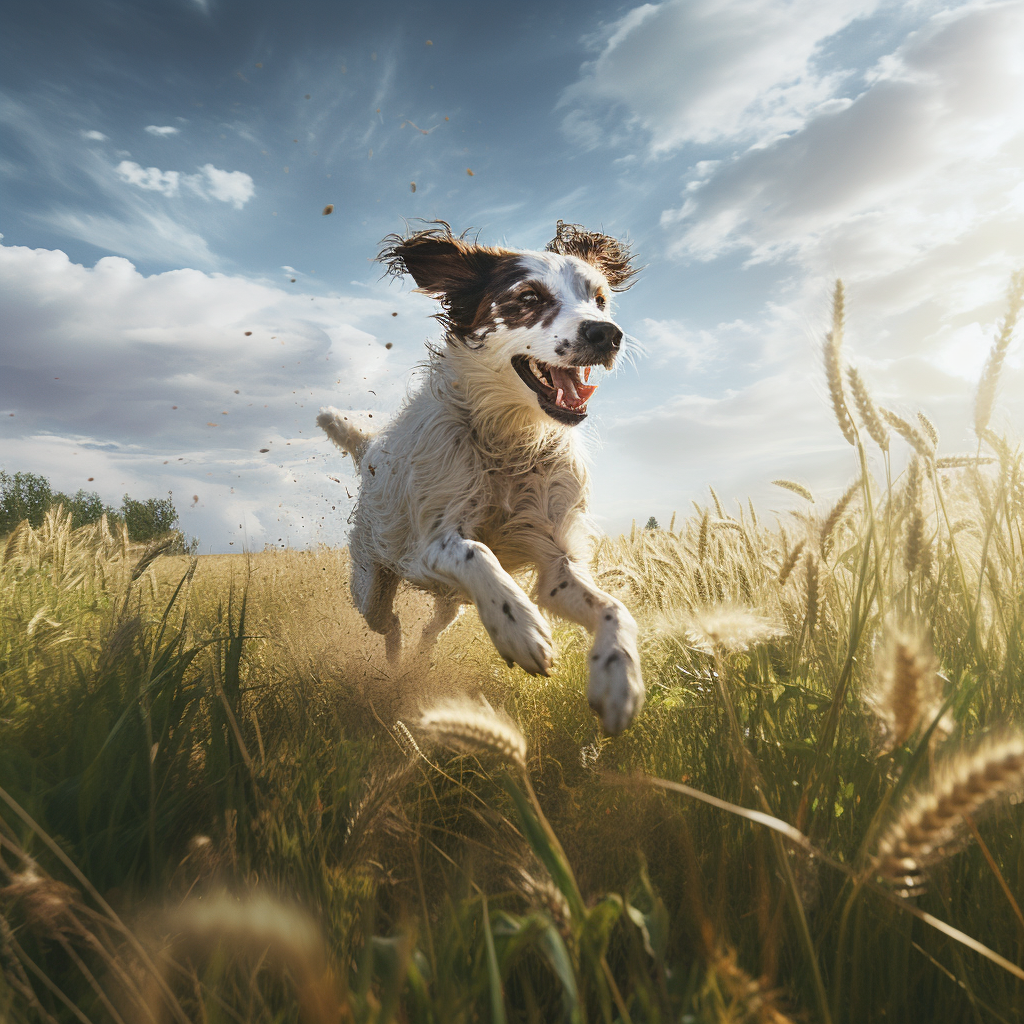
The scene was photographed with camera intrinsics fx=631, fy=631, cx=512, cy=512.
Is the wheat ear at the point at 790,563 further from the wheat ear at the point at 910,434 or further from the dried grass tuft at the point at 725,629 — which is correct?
the dried grass tuft at the point at 725,629

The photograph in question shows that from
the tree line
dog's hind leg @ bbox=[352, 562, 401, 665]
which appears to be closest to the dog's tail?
dog's hind leg @ bbox=[352, 562, 401, 665]

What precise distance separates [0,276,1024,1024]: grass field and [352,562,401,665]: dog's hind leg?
1774 millimetres

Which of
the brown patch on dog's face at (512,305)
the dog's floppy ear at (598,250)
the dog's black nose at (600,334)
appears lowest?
the dog's black nose at (600,334)

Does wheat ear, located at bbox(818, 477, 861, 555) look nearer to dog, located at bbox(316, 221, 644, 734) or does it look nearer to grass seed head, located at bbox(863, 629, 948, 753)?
dog, located at bbox(316, 221, 644, 734)

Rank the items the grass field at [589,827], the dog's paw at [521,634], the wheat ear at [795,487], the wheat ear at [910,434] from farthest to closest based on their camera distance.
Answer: the wheat ear at [795,487]
the dog's paw at [521,634]
the wheat ear at [910,434]
the grass field at [589,827]

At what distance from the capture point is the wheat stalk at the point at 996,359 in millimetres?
2213

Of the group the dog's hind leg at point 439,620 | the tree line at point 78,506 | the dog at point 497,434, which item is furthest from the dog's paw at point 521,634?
the tree line at point 78,506

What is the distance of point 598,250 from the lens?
4.92m

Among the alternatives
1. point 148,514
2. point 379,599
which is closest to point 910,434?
point 379,599

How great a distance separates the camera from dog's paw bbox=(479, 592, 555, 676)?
2.60m

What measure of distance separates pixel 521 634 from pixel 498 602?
0.23 m

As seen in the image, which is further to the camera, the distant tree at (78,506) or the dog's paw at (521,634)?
the distant tree at (78,506)

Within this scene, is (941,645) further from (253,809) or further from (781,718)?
(253,809)

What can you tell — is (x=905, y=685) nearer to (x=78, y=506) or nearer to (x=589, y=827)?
(x=589, y=827)
